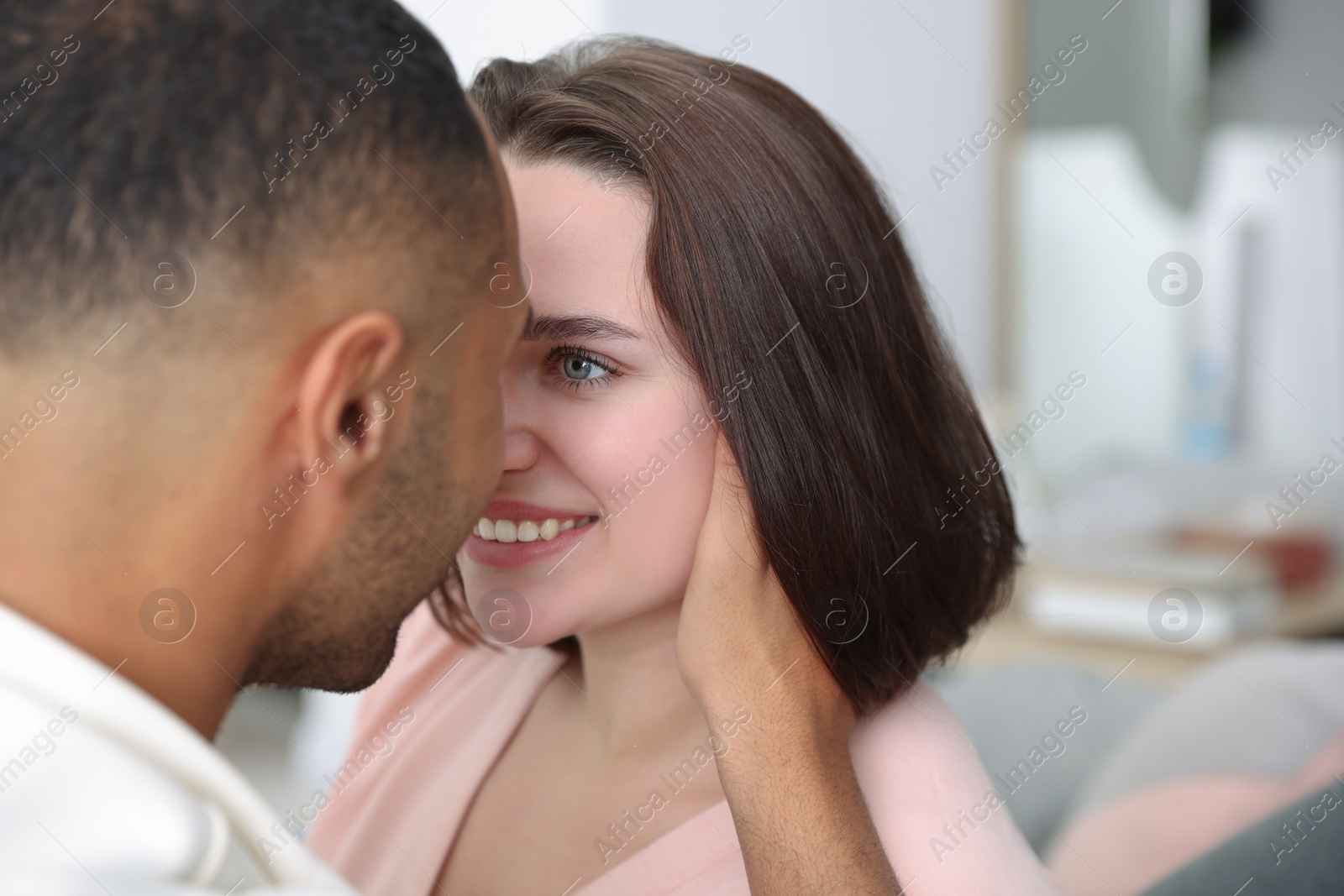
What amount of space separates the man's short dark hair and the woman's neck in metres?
0.62

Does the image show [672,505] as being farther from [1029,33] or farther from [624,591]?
[1029,33]

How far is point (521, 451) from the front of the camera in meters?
1.00

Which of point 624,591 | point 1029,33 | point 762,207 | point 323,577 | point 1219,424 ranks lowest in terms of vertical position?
point 1219,424

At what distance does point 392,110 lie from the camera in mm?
620

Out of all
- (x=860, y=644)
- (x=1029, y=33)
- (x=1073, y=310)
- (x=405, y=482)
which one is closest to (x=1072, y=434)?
(x=1073, y=310)

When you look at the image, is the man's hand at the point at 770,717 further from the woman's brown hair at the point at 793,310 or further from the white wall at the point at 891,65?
the white wall at the point at 891,65

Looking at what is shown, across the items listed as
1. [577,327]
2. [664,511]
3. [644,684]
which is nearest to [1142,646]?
[644,684]

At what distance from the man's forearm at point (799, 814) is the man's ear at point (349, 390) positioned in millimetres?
419

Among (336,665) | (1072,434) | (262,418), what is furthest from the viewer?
(1072,434)

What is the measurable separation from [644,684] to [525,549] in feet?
0.69

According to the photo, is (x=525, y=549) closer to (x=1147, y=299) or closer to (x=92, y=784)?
(x=92, y=784)

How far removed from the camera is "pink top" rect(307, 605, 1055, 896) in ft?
3.09

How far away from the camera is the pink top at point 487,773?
0.94 m

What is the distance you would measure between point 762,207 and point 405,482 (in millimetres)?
428
